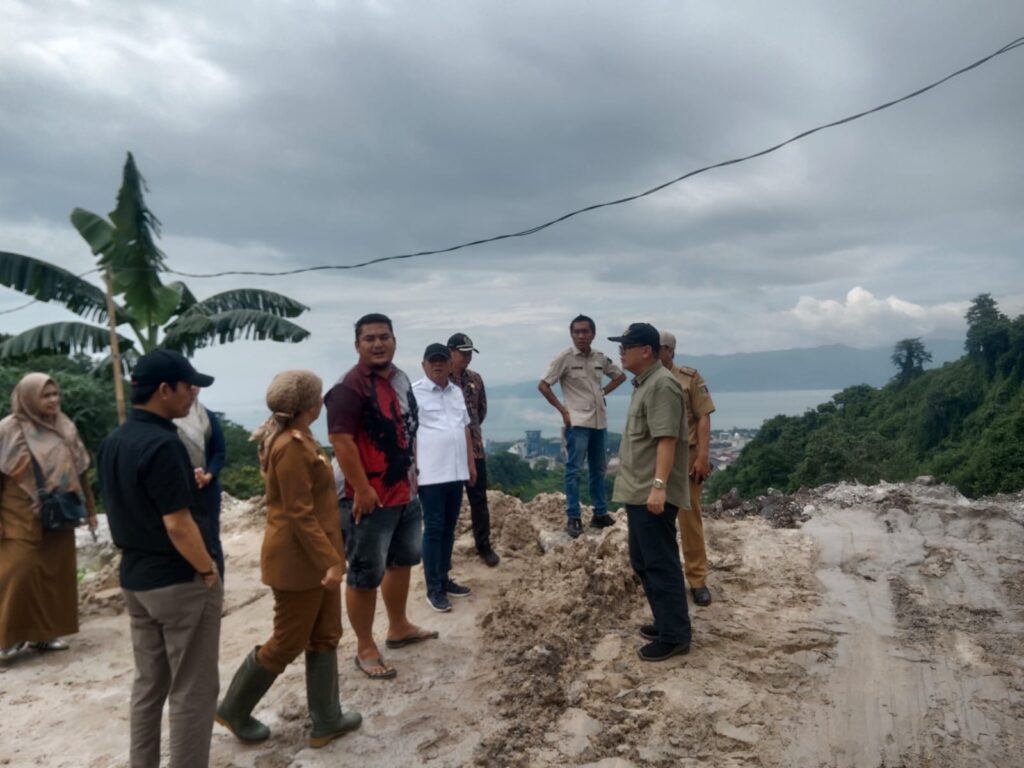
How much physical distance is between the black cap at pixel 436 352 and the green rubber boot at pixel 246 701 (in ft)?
6.74

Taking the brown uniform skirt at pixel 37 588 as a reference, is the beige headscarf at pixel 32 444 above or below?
above

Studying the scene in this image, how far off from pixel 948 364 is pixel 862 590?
44541mm

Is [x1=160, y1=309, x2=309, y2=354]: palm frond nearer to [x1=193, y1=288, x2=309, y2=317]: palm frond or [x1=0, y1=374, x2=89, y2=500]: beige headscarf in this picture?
[x1=193, y1=288, x2=309, y2=317]: palm frond

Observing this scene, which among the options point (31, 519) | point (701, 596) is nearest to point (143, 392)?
point (31, 519)

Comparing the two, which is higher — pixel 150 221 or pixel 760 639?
pixel 150 221

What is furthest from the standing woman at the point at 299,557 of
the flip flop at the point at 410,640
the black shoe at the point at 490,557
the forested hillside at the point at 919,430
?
the forested hillside at the point at 919,430

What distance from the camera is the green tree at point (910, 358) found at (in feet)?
149

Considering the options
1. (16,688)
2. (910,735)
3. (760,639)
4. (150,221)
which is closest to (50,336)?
(150,221)

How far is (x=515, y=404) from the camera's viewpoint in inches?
1079

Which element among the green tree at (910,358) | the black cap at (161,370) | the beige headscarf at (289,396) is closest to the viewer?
the black cap at (161,370)

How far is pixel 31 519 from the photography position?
4383 mm

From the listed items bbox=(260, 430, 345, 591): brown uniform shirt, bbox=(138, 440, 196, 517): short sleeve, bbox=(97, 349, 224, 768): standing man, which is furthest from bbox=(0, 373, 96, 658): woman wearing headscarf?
bbox=(138, 440, 196, 517): short sleeve

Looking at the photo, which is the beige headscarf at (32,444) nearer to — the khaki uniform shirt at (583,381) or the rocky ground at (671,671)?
the rocky ground at (671,671)

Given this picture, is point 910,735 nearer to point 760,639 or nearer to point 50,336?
point 760,639
